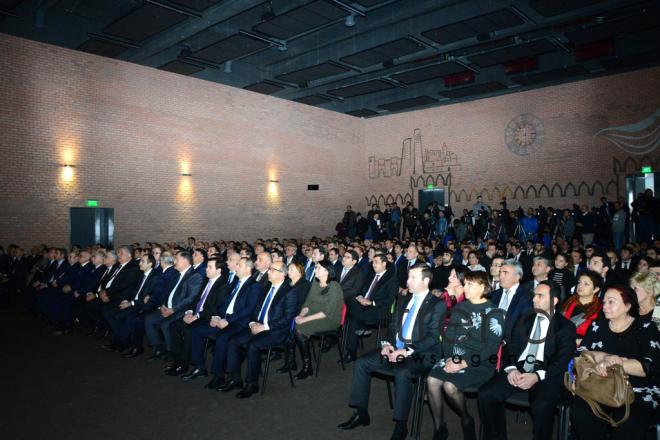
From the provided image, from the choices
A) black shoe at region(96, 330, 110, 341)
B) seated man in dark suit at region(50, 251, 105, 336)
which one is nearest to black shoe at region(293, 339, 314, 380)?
black shoe at region(96, 330, 110, 341)

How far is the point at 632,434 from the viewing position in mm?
2465

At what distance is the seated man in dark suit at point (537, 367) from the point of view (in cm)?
269

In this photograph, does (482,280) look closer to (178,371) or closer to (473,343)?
(473,343)

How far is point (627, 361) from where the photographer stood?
262 centimetres

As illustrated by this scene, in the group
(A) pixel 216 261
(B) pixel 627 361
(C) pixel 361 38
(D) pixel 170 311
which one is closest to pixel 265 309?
(A) pixel 216 261

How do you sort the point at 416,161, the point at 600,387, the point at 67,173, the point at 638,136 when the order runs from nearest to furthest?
1. the point at 600,387
2. the point at 67,173
3. the point at 638,136
4. the point at 416,161

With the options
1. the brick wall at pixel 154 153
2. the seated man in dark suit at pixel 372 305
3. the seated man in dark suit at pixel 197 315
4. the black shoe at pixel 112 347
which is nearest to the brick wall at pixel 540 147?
the brick wall at pixel 154 153

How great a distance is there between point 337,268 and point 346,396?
128 inches

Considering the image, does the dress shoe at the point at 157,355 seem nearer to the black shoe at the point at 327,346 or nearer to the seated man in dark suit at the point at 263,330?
the seated man in dark suit at the point at 263,330

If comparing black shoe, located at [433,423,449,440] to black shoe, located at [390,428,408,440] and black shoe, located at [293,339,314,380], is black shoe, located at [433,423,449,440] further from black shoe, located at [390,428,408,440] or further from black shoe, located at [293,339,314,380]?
black shoe, located at [293,339,314,380]

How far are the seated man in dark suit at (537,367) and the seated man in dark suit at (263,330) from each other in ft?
6.61

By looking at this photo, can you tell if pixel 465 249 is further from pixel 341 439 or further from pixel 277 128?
pixel 277 128

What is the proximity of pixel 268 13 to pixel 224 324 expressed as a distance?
22.9ft

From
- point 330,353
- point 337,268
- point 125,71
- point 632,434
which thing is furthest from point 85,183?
point 632,434
